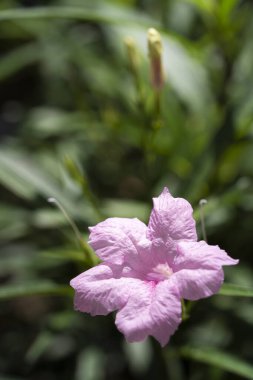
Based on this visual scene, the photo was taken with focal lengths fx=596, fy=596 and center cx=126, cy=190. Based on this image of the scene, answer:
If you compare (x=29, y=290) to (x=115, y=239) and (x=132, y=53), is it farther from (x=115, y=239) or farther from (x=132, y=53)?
(x=132, y=53)

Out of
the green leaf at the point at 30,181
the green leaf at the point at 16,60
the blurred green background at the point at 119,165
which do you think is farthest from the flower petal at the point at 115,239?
the green leaf at the point at 16,60

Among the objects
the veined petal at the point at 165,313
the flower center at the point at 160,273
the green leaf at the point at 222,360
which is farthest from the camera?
the green leaf at the point at 222,360

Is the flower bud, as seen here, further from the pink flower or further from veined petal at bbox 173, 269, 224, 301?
veined petal at bbox 173, 269, 224, 301

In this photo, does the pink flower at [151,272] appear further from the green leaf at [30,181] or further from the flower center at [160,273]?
the green leaf at [30,181]

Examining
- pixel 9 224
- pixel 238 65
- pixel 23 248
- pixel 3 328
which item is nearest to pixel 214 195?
pixel 238 65

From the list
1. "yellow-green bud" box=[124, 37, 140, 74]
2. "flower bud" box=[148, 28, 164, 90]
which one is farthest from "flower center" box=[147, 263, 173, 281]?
"yellow-green bud" box=[124, 37, 140, 74]

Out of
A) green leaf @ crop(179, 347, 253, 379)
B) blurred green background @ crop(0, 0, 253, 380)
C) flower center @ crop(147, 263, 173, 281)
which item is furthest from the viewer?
blurred green background @ crop(0, 0, 253, 380)
